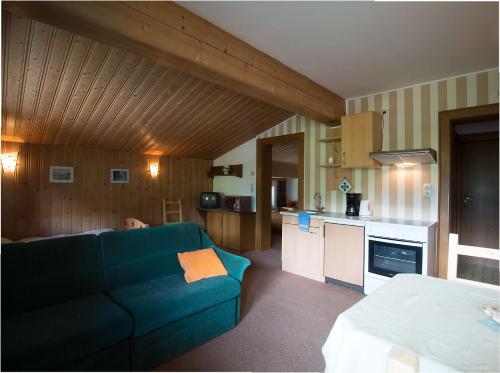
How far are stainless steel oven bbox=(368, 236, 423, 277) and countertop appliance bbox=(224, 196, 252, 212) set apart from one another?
2562 mm

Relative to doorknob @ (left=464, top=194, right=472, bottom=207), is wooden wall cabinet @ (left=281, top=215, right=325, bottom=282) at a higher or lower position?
lower

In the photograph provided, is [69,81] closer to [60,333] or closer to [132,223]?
[132,223]

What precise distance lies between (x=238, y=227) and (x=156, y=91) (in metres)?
2.69

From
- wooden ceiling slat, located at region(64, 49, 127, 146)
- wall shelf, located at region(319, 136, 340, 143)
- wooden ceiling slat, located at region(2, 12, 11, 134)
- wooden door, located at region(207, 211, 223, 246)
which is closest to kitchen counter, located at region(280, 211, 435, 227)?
wall shelf, located at region(319, 136, 340, 143)

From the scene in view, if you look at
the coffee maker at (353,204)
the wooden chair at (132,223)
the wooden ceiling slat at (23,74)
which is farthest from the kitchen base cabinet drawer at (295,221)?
the wooden ceiling slat at (23,74)

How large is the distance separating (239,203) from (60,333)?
3.70 metres

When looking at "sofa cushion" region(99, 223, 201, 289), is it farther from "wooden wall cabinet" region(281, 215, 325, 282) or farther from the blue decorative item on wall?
the blue decorative item on wall

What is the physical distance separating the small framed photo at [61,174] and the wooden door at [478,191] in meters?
6.57

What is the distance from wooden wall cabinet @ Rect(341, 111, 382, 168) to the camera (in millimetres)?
3246

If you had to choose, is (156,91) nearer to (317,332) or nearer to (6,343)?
(6,343)

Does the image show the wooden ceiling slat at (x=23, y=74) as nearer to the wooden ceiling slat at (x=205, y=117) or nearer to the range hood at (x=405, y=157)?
the wooden ceiling slat at (x=205, y=117)

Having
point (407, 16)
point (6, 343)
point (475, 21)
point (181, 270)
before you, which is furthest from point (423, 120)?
point (6, 343)

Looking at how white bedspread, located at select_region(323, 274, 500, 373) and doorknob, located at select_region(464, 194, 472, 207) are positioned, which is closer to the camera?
white bedspread, located at select_region(323, 274, 500, 373)

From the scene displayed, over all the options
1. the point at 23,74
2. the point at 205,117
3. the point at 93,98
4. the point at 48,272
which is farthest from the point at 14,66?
the point at 205,117
